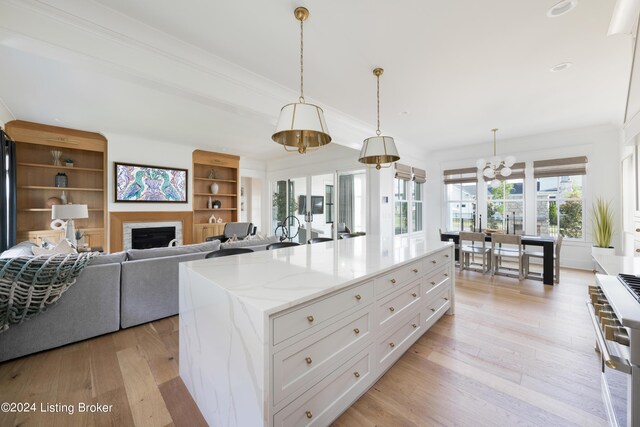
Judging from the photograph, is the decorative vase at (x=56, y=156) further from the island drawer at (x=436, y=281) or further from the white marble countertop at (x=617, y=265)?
the white marble countertop at (x=617, y=265)

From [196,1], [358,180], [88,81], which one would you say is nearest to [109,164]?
[88,81]

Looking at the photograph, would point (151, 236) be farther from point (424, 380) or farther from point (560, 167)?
point (560, 167)

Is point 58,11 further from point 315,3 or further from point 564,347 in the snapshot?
point 564,347

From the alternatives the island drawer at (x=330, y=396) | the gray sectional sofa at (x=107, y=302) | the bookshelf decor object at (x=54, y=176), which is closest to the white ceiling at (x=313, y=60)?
the bookshelf decor object at (x=54, y=176)

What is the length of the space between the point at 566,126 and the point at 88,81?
7873mm

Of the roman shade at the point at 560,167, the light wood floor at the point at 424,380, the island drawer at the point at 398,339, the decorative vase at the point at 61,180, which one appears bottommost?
the light wood floor at the point at 424,380

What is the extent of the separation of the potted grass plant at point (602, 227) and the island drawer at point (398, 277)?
456cm

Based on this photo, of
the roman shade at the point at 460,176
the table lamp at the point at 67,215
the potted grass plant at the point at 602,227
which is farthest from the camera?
the roman shade at the point at 460,176

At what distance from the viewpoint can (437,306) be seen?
2.69 m

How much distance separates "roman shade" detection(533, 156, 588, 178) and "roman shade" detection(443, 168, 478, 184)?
118 centimetres

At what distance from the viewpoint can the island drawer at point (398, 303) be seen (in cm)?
179

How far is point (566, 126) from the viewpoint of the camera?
16.5 feet

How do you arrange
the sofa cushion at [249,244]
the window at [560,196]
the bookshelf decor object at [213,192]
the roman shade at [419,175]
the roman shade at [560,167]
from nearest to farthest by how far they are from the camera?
the sofa cushion at [249,244] < the roman shade at [560,167] < the window at [560,196] < the roman shade at [419,175] < the bookshelf decor object at [213,192]

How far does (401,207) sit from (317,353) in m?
5.68
